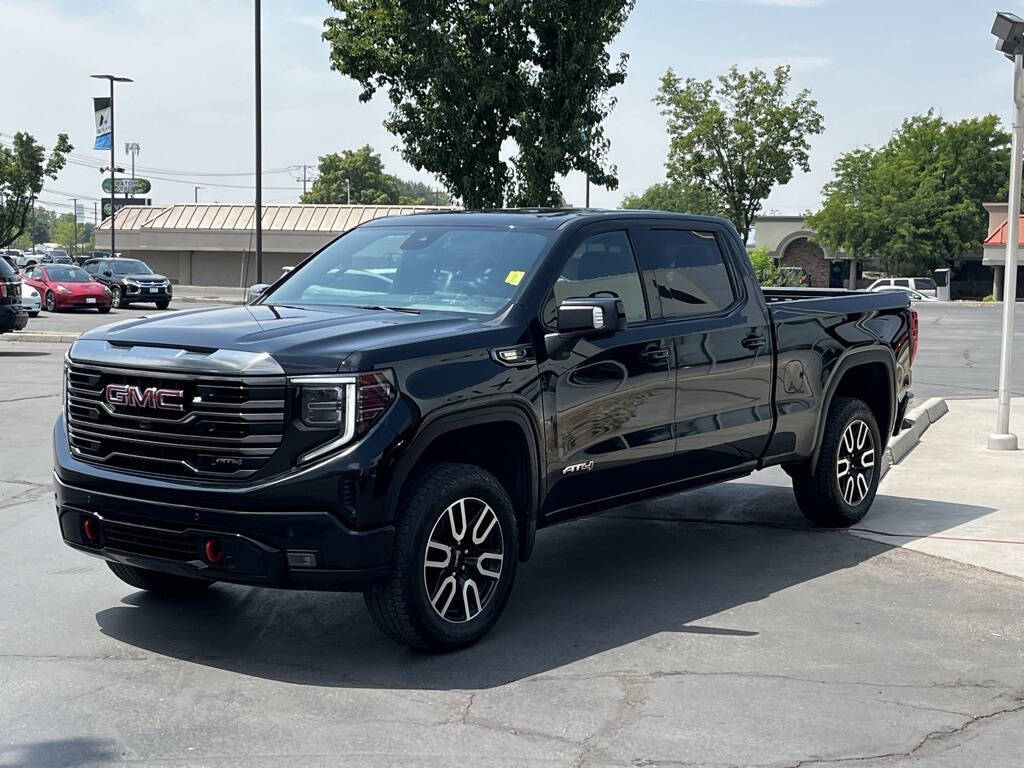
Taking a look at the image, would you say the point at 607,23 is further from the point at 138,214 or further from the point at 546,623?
the point at 138,214

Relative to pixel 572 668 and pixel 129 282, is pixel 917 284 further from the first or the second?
pixel 572 668

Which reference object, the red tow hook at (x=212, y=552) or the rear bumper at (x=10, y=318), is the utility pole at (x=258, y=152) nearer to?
the rear bumper at (x=10, y=318)

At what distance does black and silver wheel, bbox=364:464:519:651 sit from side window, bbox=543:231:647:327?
3.73 feet

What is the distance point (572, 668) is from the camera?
5508 millimetres

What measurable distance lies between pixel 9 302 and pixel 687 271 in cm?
1669

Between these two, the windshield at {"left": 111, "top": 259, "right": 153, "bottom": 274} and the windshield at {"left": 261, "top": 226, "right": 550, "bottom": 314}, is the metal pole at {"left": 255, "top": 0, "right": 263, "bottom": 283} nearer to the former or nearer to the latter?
the windshield at {"left": 111, "top": 259, "right": 153, "bottom": 274}

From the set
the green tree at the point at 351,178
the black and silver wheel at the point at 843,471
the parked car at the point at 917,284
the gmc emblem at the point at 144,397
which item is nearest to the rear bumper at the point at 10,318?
the black and silver wheel at the point at 843,471

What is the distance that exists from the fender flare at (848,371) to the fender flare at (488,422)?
2.80m

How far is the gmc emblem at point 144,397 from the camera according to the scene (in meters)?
5.33

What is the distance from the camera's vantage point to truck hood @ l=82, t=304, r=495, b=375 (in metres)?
5.27

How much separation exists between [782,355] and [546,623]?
2.53 m

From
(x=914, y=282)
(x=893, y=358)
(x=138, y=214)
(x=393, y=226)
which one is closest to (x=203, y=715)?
(x=393, y=226)

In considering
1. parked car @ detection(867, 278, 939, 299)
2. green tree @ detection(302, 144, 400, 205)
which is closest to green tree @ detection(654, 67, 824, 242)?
parked car @ detection(867, 278, 939, 299)

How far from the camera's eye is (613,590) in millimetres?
6879
